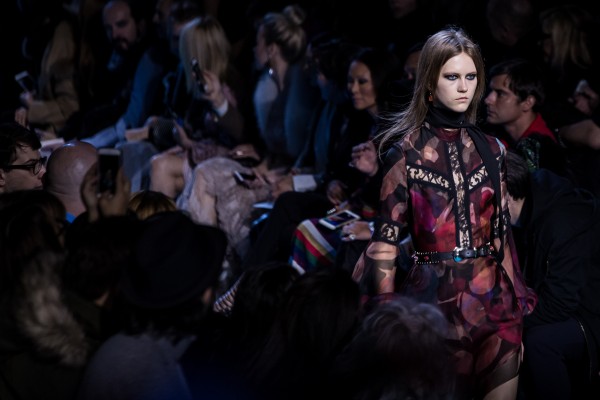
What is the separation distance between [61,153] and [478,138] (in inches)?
71.3

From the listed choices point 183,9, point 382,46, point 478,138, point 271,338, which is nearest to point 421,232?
point 478,138

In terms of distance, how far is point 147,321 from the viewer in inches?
93.0

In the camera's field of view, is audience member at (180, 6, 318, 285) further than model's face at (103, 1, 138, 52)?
No

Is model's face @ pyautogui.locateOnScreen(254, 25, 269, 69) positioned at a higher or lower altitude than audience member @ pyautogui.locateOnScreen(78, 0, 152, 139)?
higher

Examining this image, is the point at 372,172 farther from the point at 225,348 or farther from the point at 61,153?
the point at 225,348

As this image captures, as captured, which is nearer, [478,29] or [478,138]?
[478,138]

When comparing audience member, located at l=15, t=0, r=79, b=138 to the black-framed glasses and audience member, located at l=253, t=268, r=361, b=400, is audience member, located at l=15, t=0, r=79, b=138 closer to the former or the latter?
the black-framed glasses

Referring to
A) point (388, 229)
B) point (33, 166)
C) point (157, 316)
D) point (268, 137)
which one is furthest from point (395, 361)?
point (268, 137)

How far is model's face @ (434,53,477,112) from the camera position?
2922 millimetres

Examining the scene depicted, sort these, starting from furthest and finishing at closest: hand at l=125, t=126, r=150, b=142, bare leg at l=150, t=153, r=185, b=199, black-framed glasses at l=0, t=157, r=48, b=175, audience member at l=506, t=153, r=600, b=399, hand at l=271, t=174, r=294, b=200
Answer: hand at l=125, t=126, r=150, b=142, bare leg at l=150, t=153, r=185, b=199, hand at l=271, t=174, r=294, b=200, black-framed glasses at l=0, t=157, r=48, b=175, audience member at l=506, t=153, r=600, b=399

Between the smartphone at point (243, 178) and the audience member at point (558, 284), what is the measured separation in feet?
6.94

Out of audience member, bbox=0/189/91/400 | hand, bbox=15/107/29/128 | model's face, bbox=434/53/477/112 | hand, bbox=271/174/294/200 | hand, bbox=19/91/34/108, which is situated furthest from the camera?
hand, bbox=19/91/34/108

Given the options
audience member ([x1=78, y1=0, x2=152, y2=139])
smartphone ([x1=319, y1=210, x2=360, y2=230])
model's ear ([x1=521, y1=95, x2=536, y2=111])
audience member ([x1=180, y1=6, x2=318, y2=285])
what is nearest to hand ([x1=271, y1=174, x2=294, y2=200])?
audience member ([x1=180, y1=6, x2=318, y2=285])

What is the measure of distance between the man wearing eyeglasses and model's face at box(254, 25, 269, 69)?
2088mm
